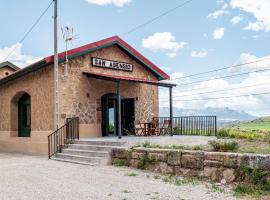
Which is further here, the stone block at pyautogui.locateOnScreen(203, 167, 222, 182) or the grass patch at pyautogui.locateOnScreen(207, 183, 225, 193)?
the stone block at pyautogui.locateOnScreen(203, 167, 222, 182)

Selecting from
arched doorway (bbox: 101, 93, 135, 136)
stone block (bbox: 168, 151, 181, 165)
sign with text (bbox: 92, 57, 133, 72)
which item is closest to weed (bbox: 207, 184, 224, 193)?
stone block (bbox: 168, 151, 181, 165)

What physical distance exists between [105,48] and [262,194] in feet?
36.7

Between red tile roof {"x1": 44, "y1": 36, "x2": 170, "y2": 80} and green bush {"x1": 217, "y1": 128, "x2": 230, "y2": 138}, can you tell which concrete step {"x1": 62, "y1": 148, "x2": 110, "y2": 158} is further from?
green bush {"x1": 217, "y1": 128, "x2": 230, "y2": 138}

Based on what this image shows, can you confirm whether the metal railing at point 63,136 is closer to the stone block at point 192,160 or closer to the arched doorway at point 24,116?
the arched doorway at point 24,116

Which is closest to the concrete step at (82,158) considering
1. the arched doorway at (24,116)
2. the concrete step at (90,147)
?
the concrete step at (90,147)

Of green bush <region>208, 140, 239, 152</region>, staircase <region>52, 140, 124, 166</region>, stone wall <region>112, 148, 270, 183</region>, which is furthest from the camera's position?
staircase <region>52, 140, 124, 166</region>

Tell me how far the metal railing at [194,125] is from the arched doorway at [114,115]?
156cm

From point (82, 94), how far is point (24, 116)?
3.87 meters

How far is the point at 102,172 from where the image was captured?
879 centimetres

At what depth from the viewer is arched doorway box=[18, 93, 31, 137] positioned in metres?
15.9

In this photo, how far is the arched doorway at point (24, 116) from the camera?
15.9 meters

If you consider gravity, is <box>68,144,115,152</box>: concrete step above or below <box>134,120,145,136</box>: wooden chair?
below

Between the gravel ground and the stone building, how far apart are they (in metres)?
4.65

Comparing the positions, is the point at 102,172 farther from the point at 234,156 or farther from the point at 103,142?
the point at 234,156
